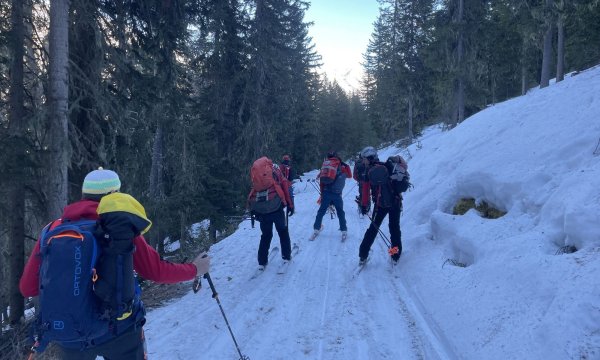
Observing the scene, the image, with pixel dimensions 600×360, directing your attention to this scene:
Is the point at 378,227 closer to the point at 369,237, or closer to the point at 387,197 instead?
the point at 369,237

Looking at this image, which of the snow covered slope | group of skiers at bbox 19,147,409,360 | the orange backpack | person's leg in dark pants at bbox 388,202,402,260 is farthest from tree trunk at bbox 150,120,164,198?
group of skiers at bbox 19,147,409,360

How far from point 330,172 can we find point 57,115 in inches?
236

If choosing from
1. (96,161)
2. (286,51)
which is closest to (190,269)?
(96,161)

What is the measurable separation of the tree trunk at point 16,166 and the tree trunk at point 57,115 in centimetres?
52

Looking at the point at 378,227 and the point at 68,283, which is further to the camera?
the point at 378,227

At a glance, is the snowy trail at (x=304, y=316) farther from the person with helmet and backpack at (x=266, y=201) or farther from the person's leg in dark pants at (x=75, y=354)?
the person's leg in dark pants at (x=75, y=354)

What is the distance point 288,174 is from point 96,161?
268 inches

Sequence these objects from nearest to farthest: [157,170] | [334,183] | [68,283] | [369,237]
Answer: [68,283] → [369,237] → [334,183] → [157,170]

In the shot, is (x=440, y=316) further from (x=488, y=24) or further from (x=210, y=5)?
(x=488, y=24)

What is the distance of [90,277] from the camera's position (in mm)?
2422

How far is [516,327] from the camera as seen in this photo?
411cm

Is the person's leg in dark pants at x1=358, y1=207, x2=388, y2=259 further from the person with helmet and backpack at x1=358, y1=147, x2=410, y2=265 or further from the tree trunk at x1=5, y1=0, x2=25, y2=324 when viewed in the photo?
the tree trunk at x1=5, y1=0, x2=25, y2=324

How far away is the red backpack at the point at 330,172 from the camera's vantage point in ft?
32.9

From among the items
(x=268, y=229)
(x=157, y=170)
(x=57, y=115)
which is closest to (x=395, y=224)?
(x=268, y=229)
